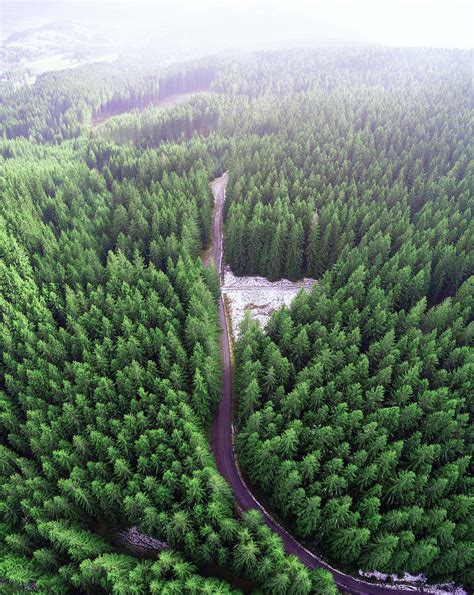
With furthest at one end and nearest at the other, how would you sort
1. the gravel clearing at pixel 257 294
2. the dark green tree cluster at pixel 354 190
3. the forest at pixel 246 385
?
1. the gravel clearing at pixel 257 294
2. the dark green tree cluster at pixel 354 190
3. the forest at pixel 246 385

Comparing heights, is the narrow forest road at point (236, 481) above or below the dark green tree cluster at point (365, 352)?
below

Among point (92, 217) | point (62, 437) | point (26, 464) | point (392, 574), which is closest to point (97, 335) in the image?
point (62, 437)

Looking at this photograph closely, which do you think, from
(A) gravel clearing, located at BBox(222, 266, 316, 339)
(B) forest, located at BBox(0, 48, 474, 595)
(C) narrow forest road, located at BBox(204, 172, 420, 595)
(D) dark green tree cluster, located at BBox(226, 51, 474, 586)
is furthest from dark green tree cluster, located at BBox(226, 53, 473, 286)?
(C) narrow forest road, located at BBox(204, 172, 420, 595)

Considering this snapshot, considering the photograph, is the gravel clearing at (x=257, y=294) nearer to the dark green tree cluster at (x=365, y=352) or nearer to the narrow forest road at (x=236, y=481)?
the dark green tree cluster at (x=365, y=352)

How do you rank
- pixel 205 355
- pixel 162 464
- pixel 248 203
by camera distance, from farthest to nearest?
pixel 248 203, pixel 205 355, pixel 162 464

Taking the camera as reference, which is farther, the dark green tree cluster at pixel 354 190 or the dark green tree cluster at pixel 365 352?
the dark green tree cluster at pixel 354 190

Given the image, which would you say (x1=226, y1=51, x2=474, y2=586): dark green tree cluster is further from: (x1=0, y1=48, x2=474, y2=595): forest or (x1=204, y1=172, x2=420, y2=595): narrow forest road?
(x1=204, y1=172, x2=420, y2=595): narrow forest road

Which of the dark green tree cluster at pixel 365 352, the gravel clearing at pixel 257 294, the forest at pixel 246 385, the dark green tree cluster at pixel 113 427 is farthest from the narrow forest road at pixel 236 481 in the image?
the dark green tree cluster at pixel 113 427

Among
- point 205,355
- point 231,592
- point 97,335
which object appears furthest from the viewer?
point 97,335

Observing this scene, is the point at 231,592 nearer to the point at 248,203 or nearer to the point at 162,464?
the point at 162,464
